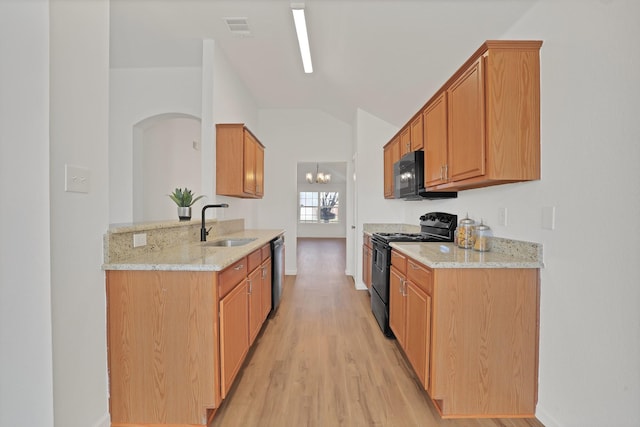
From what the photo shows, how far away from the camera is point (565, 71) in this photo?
5.11 ft

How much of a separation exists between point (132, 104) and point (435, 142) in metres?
3.88

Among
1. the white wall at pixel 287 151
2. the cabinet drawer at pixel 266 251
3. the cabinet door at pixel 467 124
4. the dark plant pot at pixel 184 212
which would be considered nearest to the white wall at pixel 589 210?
the cabinet door at pixel 467 124

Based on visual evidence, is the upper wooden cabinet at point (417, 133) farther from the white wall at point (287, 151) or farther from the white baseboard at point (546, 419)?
the white wall at point (287, 151)

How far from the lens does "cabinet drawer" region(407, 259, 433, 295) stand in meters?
1.80

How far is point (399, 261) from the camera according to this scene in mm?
2465

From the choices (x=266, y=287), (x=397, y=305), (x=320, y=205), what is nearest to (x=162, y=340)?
(x=266, y=287)

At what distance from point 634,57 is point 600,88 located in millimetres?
160

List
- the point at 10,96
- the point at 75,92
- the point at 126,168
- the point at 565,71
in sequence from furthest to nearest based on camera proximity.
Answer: the point at 126,168 < the point at 565,71 < the point at 75,92 < the point at 10,96

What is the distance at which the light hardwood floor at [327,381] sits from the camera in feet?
5.63

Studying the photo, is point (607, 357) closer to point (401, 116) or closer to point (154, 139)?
point (401, 116)

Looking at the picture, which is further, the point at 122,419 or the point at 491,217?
the point at 491,217

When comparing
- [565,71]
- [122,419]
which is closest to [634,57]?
[565,71]

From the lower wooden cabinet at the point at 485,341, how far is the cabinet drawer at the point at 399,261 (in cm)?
59

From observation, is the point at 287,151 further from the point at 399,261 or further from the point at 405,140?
the point at 399,261
